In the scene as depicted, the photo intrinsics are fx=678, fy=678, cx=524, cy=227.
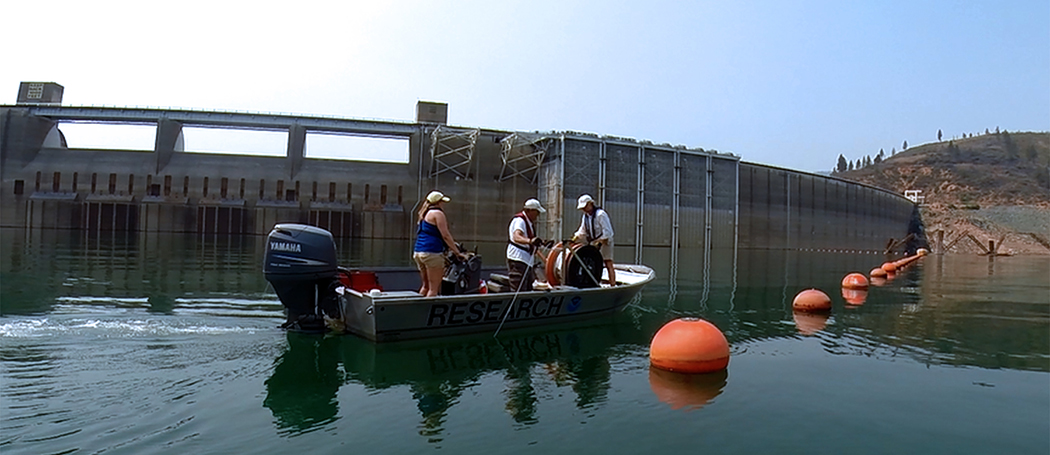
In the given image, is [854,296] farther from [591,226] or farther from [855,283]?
[591,226]

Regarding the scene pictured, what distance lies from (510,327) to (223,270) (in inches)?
464

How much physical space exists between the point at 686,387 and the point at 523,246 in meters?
3.62

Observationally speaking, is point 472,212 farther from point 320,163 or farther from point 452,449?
point 452,449

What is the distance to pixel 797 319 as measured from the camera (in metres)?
11.9

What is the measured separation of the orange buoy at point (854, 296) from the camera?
15.0 m

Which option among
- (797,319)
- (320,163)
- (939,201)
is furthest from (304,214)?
(939,201)

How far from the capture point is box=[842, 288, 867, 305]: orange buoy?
1498 centimetres

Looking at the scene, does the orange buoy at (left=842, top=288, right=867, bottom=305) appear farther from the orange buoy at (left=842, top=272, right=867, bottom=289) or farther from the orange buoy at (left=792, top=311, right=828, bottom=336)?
the orange buoy at (left=792, top=311, right=828, bottom=336)

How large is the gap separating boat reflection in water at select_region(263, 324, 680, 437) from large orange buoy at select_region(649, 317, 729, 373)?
0.26 m

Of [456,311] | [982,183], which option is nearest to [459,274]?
[456,311]

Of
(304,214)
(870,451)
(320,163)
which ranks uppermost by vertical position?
(320,163)

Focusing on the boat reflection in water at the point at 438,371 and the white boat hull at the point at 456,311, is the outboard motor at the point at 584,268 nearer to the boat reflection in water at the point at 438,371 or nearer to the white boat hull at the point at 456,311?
the white boat hull at the point at 456,311

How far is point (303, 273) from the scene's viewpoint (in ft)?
25.9

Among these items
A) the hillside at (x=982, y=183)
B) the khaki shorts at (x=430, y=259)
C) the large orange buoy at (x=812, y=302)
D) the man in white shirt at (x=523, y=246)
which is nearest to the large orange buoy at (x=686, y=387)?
the man in white shirt at (x=523, y=246)
